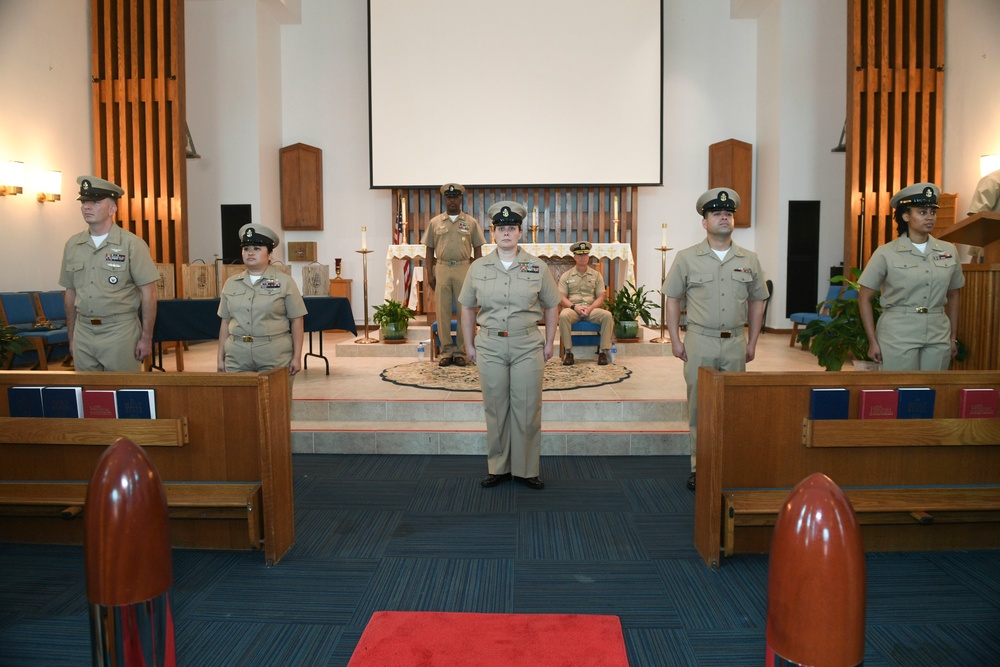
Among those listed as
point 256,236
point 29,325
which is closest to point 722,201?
point 256,236

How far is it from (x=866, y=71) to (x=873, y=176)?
48.9 inches

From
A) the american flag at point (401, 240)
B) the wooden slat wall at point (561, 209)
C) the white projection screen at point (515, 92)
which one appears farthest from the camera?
the wooden slat wall at point (561, 209)

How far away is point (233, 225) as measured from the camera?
10133 mm

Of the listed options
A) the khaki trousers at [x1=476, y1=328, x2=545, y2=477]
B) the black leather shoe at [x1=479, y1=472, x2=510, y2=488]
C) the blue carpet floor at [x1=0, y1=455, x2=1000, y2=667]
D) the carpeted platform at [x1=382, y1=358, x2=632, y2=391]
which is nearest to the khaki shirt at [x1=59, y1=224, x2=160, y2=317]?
the blue carpet floor at [x1=0, y1=455, x2=1000, y2=667]

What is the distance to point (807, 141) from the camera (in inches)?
385

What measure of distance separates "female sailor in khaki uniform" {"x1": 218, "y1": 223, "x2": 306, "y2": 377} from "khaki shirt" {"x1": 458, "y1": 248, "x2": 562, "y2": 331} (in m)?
0.98

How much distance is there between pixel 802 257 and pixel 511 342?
7822 mm

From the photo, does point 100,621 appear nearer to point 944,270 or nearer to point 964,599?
point 964,599

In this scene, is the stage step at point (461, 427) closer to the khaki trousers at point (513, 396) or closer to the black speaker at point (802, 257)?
the khaki trousers at point (513, 396)

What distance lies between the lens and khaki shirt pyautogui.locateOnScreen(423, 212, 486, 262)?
20.1ft

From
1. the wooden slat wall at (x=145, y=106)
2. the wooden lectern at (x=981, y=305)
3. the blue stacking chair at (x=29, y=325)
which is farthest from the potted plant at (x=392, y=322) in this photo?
the wooden lectern at (x=981, y=305)

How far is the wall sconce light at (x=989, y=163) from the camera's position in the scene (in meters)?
6.92

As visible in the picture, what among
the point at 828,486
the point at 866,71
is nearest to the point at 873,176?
the point at 866,71

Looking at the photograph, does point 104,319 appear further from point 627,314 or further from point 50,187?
point 627,314
